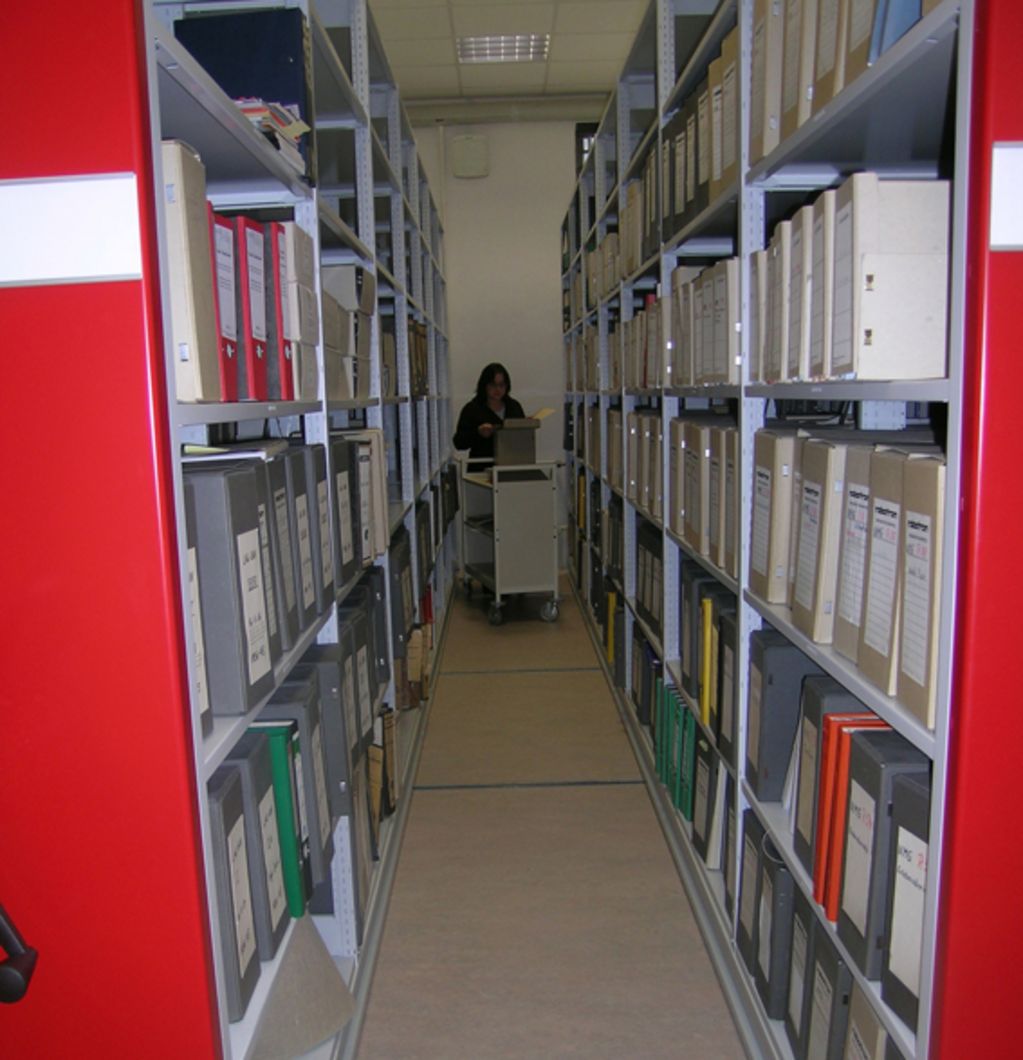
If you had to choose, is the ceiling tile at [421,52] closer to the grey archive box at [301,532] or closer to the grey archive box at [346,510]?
the grey archive box at [346,510]

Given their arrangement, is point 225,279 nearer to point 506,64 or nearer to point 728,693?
point 728,693

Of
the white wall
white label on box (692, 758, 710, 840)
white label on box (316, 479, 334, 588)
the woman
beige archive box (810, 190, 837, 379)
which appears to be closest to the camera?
beige archive box (810, 190, 837, 379)

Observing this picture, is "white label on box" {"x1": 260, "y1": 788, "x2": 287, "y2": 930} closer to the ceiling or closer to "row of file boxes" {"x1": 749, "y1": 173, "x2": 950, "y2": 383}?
"row of file boxes" {"x1": 749, "y1": 173, "x2": 950, "y2": 383}

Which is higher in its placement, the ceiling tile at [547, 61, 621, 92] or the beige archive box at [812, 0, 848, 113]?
the ceiling tile at [547, 61, 621, 92]

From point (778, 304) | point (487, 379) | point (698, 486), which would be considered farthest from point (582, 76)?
point (778, 304)

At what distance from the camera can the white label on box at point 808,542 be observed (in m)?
1.43

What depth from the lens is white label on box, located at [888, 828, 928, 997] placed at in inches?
43.2

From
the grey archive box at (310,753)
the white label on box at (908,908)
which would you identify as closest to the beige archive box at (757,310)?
the white label on box at (908,908)

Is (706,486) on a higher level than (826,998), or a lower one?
higher

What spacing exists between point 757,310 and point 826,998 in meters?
1.19

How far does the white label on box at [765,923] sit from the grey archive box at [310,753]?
0.83 meters

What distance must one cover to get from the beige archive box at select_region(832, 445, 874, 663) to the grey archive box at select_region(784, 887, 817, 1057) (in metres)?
0.49

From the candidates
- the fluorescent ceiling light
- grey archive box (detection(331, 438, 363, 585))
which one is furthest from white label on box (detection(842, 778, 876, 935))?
the fluorescent ceiling light

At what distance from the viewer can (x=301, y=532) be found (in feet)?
5.28
